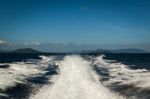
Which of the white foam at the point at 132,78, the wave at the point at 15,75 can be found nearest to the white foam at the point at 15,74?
the wave at the point at 15,75

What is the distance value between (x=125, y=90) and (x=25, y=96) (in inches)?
312

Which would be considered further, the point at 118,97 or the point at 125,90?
the point at 125,90

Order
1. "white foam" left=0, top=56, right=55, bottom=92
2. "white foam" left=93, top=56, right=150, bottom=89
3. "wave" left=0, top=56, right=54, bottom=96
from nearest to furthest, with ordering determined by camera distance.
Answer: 1. "wave" left=0, top=56, right=54, bottom=96
2. "white foam" left=93, top=56, right=150, bottom=89
3. "white foam" left=0, top=56, right=55, bottom=92

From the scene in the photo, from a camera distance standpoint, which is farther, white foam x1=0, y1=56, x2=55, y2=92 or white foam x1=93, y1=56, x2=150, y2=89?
white foam x1=0, y1=56, x2=55, y2=92

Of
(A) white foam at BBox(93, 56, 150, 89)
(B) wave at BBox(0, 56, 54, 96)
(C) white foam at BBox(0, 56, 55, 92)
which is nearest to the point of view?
(B) wave at BBox(0, 56, 54, 96)

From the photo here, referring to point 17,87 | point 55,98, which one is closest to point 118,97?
point 55,98

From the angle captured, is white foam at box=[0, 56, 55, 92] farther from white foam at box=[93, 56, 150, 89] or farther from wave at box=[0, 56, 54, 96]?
white foam at box=[93, 56, 150, 89]

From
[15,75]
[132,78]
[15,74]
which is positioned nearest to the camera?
[132,78]

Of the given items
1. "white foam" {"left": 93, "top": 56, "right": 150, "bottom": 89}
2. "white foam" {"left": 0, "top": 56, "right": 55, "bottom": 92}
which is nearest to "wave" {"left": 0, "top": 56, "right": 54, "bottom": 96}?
"white foam" {"left": 0, "top": 56, "right": 55, "bottom": 92}

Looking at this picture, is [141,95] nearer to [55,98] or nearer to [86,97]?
[86,97]

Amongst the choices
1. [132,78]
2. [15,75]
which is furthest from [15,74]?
[132,78]

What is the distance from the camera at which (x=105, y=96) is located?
20.2 metres

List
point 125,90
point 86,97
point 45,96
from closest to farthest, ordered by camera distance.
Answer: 1. point 86,97
2. point 45,96
3. point 125,90

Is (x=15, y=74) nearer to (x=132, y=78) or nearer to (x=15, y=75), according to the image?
(x=15, y=75)
